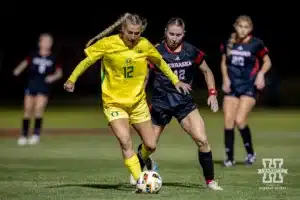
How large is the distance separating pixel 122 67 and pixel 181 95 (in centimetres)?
91

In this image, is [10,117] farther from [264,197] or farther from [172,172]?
[264,197]

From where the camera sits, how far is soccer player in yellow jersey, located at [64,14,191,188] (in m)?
9.44

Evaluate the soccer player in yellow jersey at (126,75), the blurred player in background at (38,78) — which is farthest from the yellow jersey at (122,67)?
the blurred player in background at (38,78)

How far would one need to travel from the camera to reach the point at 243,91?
12914mm

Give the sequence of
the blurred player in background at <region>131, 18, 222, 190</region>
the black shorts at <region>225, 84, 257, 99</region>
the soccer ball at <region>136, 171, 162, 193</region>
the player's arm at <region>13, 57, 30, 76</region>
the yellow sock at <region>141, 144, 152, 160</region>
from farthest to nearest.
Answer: the player's arm at <region>13, 57, 30, 76</region> → the black shorts at <region>225, 84, 257, 99</region> → the yellow sock at <region>141, 144, 152, 160</region> → the blurred player in background at <region>131, 18, 222, 190</region> → the soccer ball at <region>136, 171, 162, 193</region>

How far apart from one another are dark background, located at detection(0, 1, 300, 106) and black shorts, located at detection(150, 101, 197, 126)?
29.7 metres

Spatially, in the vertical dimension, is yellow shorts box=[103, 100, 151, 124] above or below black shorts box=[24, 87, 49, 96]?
below

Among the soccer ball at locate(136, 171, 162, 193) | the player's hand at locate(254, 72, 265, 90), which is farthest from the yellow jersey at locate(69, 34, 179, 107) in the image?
the player's hand at locate(254, 72, 265, 90)

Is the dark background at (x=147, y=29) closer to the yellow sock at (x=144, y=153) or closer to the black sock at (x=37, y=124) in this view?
the black sock at (x=37, y=124)

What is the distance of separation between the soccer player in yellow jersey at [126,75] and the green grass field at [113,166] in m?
0.72

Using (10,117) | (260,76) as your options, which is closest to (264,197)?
(260,76)

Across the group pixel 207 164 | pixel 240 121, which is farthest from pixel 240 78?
pixel 207 164

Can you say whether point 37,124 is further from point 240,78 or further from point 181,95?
point 181,95

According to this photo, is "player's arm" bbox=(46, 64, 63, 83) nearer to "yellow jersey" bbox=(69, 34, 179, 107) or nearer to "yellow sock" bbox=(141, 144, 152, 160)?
"yellow sock" bbox=(141, 144, 152, 160)
